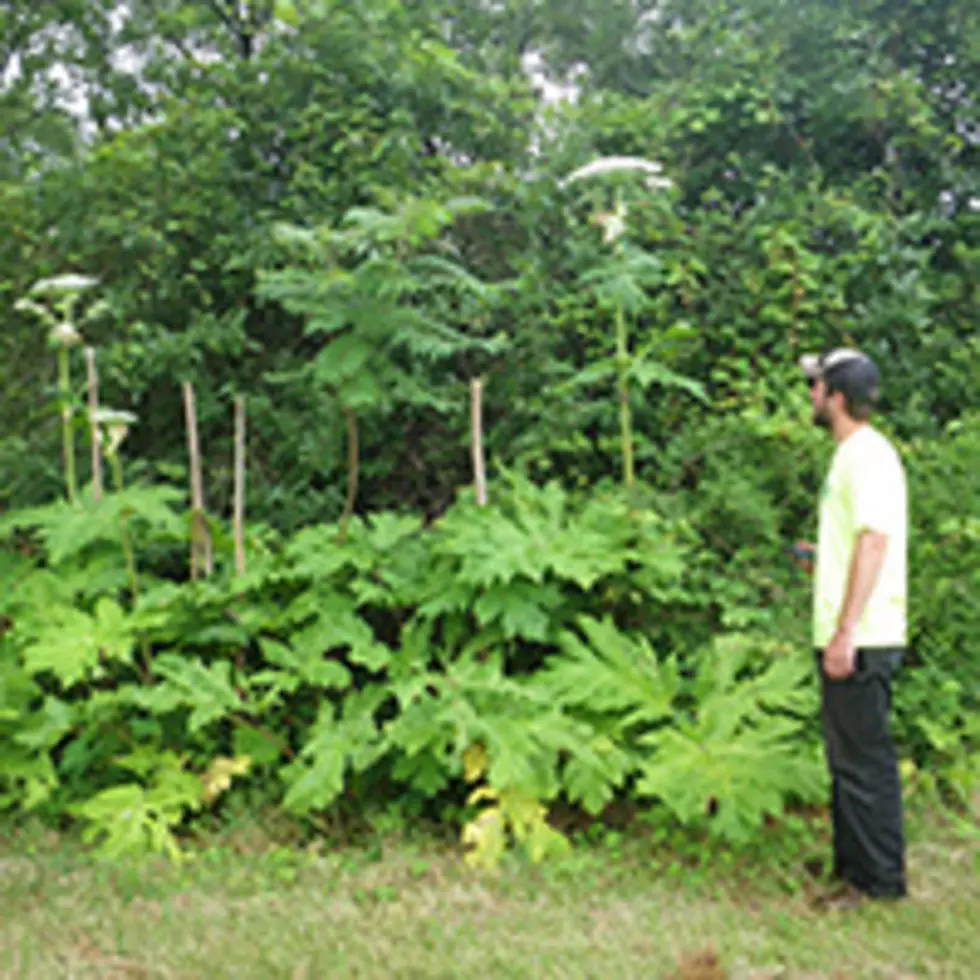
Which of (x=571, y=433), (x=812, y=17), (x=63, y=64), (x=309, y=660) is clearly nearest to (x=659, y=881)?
(x=309, y=660)

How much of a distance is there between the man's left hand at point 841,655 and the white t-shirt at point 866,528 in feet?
0.20

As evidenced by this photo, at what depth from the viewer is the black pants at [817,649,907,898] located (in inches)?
157

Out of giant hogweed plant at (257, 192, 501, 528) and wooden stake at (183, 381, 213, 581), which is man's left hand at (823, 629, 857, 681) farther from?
wooden stake at (183, 381, 213, 581)

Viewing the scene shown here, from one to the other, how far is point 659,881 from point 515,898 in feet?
1.93

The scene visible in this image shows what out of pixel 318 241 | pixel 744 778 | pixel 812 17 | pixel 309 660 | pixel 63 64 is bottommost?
pixel 744 778

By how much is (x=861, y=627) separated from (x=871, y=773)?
55 cm

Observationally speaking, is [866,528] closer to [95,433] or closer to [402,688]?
[402,688]

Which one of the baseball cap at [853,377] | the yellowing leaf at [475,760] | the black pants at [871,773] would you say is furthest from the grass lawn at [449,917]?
the baseball cap at [853,377]

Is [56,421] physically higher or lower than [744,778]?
higher

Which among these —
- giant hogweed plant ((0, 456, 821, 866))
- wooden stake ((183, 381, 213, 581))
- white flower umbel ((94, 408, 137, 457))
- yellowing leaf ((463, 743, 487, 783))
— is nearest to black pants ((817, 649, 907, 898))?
giant hogweed plant ((0, 456, 821, 866))

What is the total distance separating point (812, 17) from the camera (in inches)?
301

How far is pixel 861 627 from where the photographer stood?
3.95 meters

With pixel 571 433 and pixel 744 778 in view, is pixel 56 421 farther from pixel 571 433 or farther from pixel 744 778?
pixel 744 778

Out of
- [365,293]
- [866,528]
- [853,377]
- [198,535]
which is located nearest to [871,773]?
[866,528]
